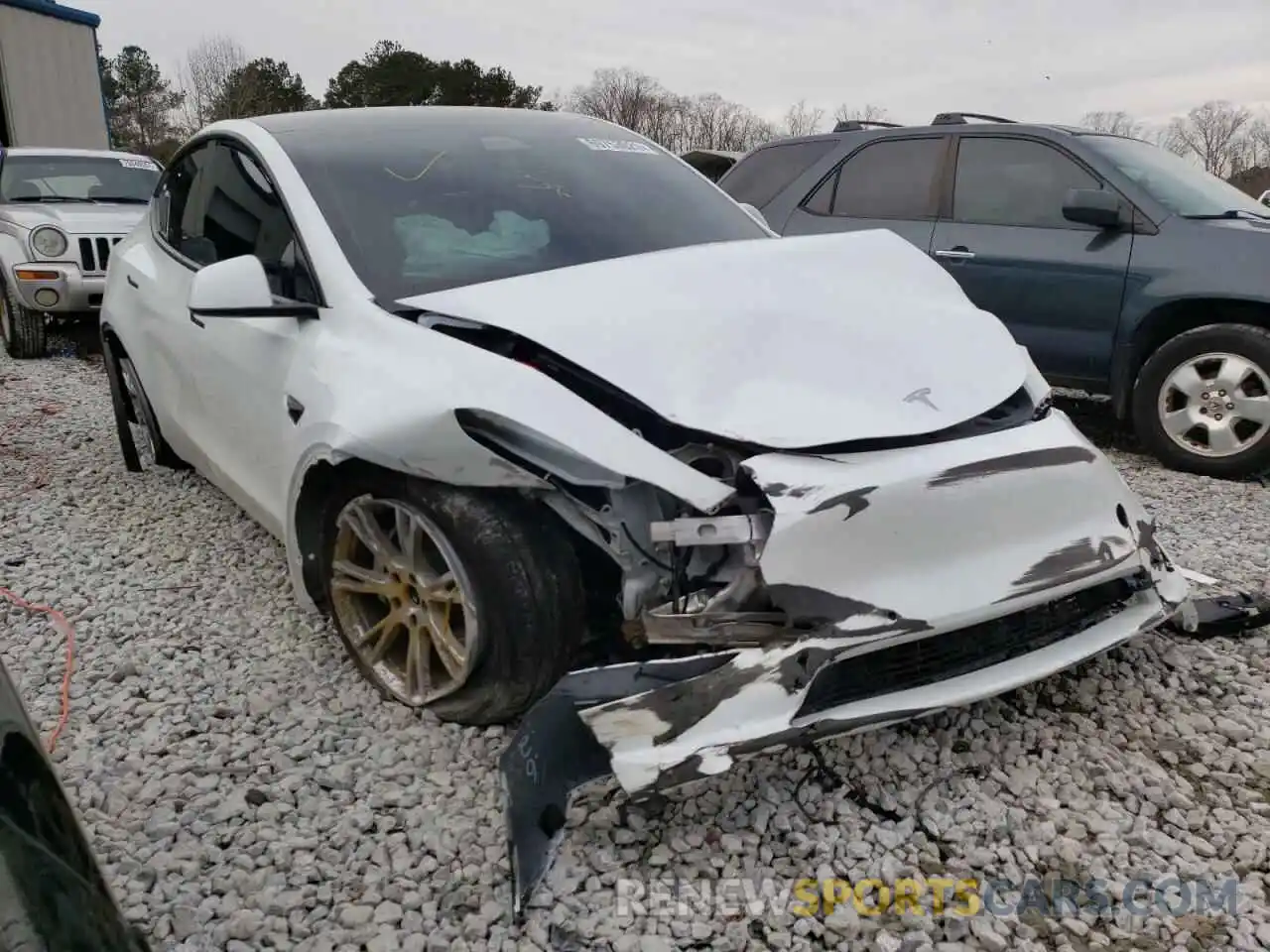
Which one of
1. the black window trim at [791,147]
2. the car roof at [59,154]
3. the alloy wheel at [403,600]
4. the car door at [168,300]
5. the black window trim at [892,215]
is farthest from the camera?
the car roof at [59,154]

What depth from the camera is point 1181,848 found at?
83.6 inches

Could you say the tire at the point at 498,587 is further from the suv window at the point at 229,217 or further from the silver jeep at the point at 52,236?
the silver jeep at the point at 52,236

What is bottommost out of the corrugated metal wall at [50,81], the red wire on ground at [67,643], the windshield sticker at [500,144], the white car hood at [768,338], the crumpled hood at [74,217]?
the red wire on ground at [67,643]

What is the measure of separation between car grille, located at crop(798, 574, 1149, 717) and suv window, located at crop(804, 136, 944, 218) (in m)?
3.71

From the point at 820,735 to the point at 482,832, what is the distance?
791 millimetres

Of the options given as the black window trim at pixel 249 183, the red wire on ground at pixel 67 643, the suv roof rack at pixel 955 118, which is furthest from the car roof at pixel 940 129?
the red wire on ground at pixel 67 643

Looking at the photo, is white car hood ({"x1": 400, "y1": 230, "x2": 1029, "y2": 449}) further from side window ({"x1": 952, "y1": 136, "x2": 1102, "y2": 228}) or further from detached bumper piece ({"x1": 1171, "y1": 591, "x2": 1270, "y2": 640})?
side window ({"x1": 952, "y1": 136, "x2": 1102, "y2": 228})

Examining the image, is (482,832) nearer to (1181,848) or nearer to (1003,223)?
(1181,848)

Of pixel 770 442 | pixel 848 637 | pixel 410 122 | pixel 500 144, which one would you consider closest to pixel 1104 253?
pixel 500 144

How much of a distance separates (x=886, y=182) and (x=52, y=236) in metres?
6.09

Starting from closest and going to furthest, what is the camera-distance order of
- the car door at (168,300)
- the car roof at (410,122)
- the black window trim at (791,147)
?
the car roof at (410,122), the car door at (168,300), the black window trim at (791,147)

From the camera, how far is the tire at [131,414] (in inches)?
166

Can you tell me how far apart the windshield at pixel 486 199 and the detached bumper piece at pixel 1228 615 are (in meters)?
1.82

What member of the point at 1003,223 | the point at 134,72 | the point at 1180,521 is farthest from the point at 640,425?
the point at 134,72
